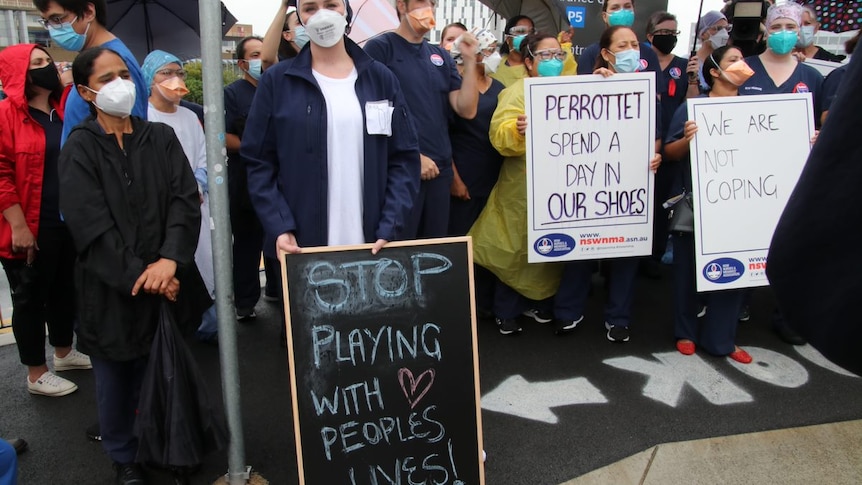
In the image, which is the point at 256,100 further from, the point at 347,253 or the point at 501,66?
the point at 501,66

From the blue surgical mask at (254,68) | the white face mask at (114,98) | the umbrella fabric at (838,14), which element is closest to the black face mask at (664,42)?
the umbrella fabric at (838,14)

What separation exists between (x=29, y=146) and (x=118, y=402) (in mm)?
1455

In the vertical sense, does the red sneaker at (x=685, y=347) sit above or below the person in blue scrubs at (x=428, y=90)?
below

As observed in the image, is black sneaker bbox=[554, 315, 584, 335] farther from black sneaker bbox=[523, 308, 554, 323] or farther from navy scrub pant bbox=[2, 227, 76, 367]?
navy scrub pant bbox=[2, 227, 76, 367]

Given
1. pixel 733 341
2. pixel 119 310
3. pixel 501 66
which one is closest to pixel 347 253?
pixel 119 310

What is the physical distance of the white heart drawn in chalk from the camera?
92.2 inches

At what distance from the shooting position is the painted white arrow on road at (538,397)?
3.31 m

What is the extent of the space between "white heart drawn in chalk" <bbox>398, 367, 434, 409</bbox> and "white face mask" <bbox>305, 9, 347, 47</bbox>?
1325 millimetres

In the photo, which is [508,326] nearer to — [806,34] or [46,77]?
[46,77]

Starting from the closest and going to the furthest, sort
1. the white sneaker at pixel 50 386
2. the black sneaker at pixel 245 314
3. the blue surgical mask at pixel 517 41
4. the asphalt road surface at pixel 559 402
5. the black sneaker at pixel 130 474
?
1. the black sneaker at pixel 130 474
2. the asphalt road surface at pixel 559 402
3. the white sneaker at pixel 50 386
4. the black sneaker at pixel 245 314
5. the blue surgical mask at pixel 517 41

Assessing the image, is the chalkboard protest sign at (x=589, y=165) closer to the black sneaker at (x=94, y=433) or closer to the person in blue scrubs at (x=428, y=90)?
the person in blue scrubs at (x=428, y=90)

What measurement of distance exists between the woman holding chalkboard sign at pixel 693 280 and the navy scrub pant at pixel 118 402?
10.1 feet

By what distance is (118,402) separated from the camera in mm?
2596

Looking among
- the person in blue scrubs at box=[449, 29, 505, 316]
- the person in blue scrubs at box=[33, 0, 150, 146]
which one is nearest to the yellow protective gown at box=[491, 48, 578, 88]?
the person in blue scrubs at box=[449, 29, 505, 316]
